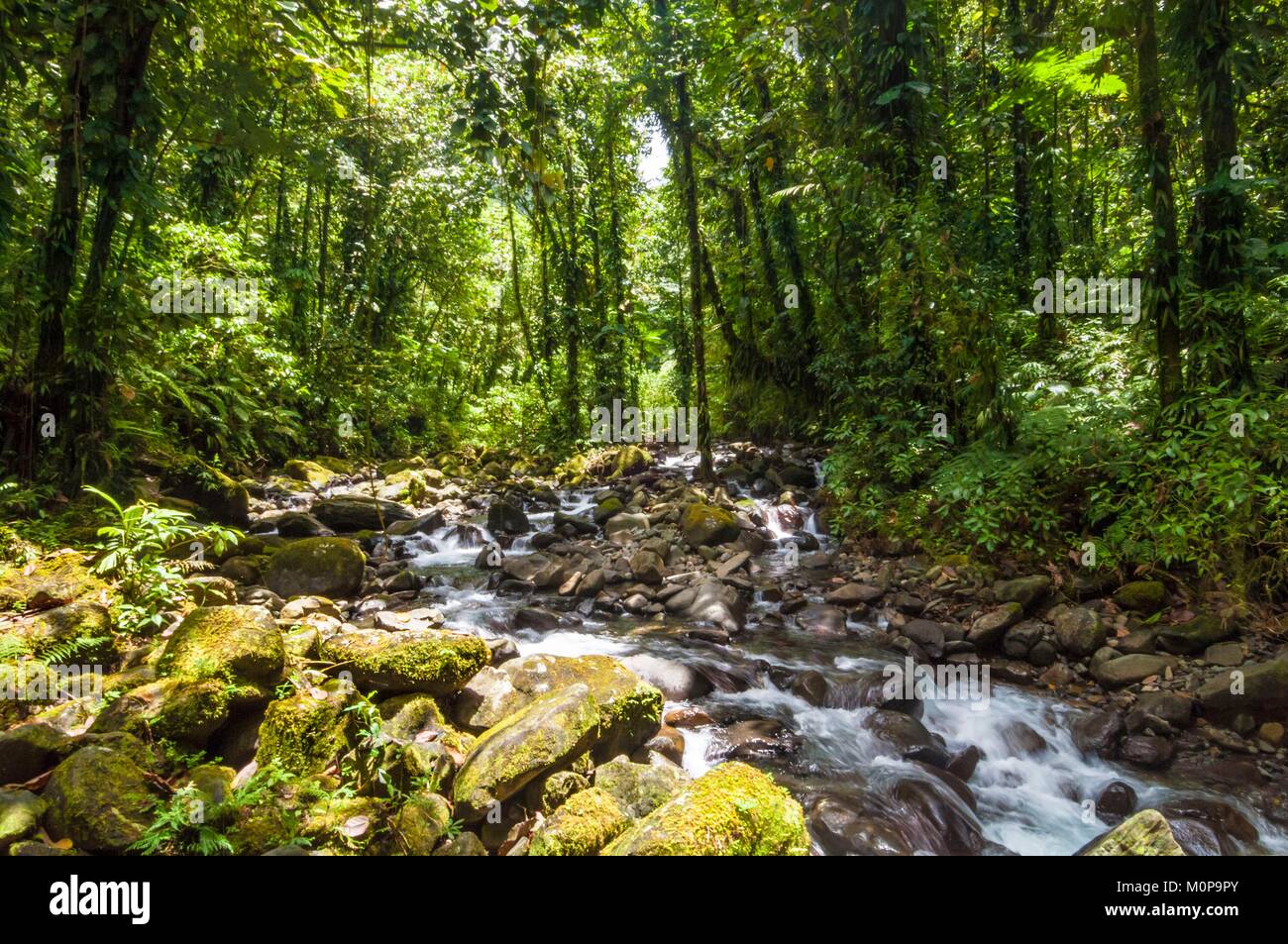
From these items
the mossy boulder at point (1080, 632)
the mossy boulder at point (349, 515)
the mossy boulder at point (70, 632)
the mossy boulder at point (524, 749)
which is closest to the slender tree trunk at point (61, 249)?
the mossy boulder at point (70, 632)

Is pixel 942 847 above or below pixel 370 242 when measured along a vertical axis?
below

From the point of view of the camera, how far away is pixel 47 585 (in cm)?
459

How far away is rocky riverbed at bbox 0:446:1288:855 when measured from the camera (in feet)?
9.87

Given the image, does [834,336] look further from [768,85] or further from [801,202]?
[768,85]

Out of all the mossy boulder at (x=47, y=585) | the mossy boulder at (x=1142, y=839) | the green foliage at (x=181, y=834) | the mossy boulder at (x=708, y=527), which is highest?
the mossy boulder at (x=47, y=585)

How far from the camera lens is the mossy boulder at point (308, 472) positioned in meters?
13.4

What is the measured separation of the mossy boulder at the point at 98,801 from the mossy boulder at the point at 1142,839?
422cm

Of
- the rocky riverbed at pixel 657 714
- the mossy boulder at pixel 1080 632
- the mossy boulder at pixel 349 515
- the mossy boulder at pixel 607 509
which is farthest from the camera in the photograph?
the mossy boulder at pixel 607 509

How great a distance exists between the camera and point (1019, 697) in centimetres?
564

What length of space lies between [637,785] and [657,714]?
3.60ft

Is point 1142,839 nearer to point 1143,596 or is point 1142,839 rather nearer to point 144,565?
point 1143,596

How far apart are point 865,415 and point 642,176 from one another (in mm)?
16150

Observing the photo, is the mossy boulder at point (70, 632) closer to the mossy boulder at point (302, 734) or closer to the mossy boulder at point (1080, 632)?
the mossy boulder at point (302, 734)
